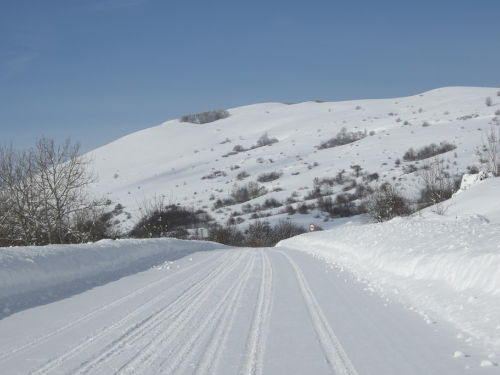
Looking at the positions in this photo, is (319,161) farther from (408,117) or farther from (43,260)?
(43,260)

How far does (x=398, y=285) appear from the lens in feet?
30.6

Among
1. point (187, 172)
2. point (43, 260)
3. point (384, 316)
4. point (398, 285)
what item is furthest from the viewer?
point (187, 172)

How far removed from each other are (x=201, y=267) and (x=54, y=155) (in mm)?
14662

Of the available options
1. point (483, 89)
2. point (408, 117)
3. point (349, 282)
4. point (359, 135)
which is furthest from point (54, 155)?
point (483, 89)

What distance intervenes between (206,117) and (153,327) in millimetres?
173916

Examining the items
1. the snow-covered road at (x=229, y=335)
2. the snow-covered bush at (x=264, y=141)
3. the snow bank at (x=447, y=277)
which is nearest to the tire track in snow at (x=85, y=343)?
the snow-covered road at (x=229, y=335)

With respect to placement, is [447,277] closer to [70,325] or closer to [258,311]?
[258,311]

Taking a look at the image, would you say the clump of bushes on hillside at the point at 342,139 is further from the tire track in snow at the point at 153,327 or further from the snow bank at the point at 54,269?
the tire track in snow at the point at 153,327

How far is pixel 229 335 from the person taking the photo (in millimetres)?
6004

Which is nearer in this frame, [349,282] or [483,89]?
[349,282]

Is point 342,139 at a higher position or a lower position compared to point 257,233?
higher

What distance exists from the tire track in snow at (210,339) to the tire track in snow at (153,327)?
0.26 metres

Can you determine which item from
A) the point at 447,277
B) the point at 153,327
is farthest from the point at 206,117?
the point at 153,327

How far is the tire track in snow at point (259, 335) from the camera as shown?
4.80 m
